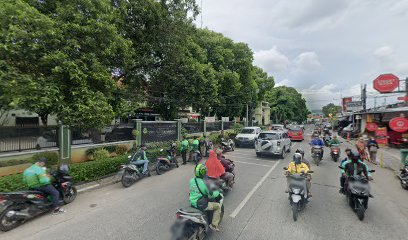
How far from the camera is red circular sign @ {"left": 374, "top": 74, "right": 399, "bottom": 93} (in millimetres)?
14980

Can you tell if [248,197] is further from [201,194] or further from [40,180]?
[40,180]

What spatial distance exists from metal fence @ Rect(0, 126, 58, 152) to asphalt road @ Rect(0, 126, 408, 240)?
3.46 metres

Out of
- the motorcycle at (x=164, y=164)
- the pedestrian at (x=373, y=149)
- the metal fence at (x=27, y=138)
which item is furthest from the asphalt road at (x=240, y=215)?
the pedestrian at (x=373, y=149)

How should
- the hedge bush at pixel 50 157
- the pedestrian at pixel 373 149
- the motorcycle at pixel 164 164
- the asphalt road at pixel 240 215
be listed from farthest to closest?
the pedestrian at pixel 373 149
the motorcycle at pixel 164 164
the hedge bush at pixel 50 157
the asphalt road at pixel 240 215

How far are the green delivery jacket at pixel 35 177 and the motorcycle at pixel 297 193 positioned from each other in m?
6.03

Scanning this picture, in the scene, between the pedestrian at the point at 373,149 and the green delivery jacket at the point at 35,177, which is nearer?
the green delivery jacket at the point at 35,177

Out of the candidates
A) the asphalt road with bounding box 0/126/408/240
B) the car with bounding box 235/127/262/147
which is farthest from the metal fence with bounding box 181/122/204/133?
the asphalt road with bounding box 0/126/408/240

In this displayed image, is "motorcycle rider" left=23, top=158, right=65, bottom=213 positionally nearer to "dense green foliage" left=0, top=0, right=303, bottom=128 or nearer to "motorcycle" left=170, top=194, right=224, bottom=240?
"dense green foliage" left=0, top=0, right=303, bottom=128

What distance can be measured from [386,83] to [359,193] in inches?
602

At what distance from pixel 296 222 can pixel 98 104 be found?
6.86 meters

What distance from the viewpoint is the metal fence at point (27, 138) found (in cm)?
738

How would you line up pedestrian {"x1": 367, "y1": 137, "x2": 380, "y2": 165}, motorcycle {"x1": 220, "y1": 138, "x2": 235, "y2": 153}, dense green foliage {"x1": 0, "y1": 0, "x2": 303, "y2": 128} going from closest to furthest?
dense green foliage {"x1": 0, "y1": 0, "x2": 303, "y2": 128}
pedestrian {"x1": 367, "y1": 137, "x2": 380, "y2": 165}
motorcycle {"x1": 220, "y1": 138, "x2": 235, "y2": 153}

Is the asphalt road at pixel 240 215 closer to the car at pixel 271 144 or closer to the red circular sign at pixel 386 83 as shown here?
the car at pixel 271 144

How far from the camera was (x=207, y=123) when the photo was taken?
21.1 meters
